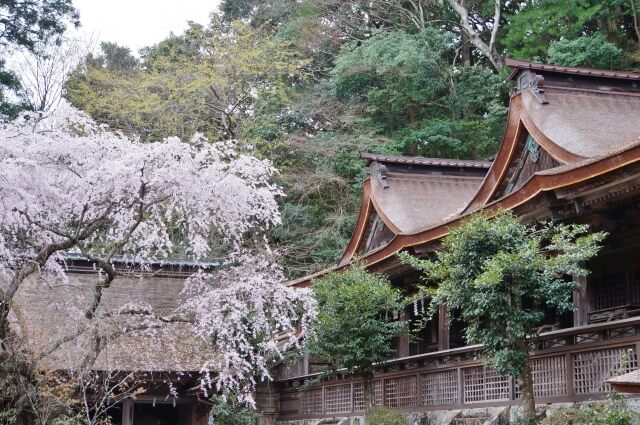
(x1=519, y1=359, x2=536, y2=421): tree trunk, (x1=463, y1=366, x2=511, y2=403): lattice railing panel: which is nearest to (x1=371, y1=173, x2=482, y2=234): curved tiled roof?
(x1=463, y1=366, x2=511, y2=403): lattice railing panel

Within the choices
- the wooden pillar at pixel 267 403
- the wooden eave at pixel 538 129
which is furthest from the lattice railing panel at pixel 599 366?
the wooden pillar at pixel 267 403

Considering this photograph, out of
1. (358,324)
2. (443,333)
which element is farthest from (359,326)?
(443,333)

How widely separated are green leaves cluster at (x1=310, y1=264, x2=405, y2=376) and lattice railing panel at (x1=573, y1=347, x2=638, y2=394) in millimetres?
5017

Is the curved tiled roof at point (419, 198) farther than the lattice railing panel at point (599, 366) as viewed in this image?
Yes

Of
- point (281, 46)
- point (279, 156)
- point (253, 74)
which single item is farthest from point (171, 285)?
point (281, 46)

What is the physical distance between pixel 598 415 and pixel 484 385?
400 cm

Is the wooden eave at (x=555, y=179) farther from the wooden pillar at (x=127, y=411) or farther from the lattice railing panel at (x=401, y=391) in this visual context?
the wooden pillar at (x=127, y=411)

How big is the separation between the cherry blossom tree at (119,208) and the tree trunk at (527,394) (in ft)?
19.7

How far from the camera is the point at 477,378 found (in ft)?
46.7

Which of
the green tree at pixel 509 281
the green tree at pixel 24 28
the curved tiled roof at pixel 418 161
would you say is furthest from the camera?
the green tree at pixel 24 28

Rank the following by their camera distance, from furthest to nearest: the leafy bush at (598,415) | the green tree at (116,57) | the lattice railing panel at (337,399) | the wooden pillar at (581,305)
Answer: the green tree at (116,57) < the lattice railing panel at (337,399) < the wooden pillar at (581,305) < the leafy bush at (598,415)

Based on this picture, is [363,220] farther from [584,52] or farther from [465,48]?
[465,48]

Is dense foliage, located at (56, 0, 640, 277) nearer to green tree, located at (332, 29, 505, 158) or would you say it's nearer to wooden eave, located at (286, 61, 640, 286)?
green tree, located at (332, 29, 505, 158)

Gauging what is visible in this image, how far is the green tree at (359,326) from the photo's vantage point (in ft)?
53.3
